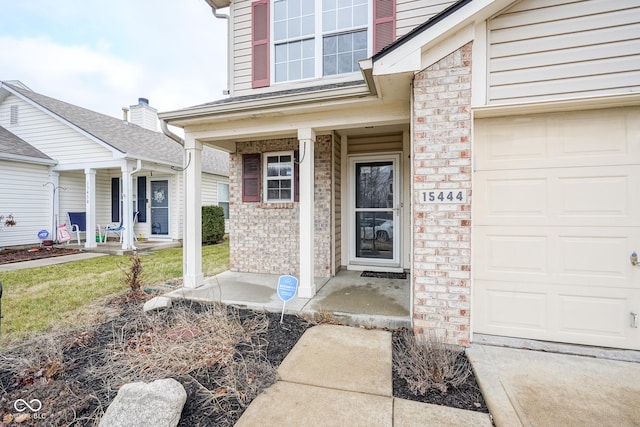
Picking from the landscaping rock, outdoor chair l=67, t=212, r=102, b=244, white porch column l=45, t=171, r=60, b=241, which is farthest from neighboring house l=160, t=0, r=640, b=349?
white porch column l=45, t=171, r=60, b=241

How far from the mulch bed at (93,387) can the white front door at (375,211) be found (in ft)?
9.53

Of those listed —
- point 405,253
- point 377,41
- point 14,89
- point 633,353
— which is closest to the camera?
point 633,353

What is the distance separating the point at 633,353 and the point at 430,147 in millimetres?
2666

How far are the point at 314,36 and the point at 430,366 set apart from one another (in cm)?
540

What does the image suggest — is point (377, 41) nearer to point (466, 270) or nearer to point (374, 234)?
point (374, 234)

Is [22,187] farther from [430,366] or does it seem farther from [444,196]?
[430,366]

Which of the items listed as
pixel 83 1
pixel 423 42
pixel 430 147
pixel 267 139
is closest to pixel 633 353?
pixel 430 147

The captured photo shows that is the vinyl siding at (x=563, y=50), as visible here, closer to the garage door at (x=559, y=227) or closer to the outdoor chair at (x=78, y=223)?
the garage door at (x=559, y=227)

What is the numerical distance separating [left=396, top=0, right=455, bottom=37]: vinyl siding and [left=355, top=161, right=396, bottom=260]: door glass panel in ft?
7.47

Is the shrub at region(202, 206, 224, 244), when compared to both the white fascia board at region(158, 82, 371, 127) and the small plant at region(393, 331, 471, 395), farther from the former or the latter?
the small plant at region(393, 331, 471, 395)

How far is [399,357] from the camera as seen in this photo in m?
2.71

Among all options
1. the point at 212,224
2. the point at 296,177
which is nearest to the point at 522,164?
the point at 296,177

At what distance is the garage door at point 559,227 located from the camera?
2.71m

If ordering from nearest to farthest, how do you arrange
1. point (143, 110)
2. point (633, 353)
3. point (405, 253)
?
point (633, 353) → point (405, 253) → point (143, 110)
